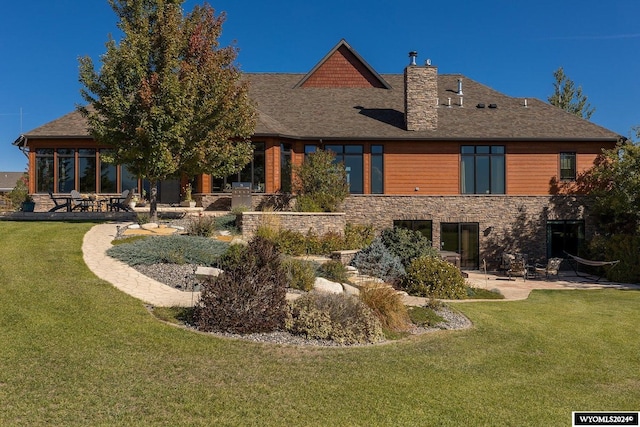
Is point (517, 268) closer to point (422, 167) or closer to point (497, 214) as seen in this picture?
point (497, 214)

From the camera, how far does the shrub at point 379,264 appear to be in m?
13.9

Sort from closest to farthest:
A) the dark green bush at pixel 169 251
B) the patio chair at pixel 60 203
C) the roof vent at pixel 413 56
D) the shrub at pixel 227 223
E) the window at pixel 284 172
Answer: the dark green bush at pixel 169 251, the shrub at pixel 227 223, the patio chair at pixel 60 203, the window at pixel 284 172, the roof vent at pixel 413 56

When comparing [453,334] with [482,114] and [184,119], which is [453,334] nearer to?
[184,119]

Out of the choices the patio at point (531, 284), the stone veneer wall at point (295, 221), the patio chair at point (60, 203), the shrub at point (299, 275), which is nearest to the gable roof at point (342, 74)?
the stone veneer wall at point (295, 221)

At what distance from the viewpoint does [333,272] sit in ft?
40.5

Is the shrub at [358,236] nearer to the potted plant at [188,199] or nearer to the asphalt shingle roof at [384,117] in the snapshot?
the asphalt shingle roof at [384,117]

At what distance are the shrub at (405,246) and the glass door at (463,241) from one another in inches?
186

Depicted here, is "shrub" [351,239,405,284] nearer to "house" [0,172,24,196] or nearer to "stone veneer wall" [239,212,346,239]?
"stone veneer wall" [239,212,346,239]

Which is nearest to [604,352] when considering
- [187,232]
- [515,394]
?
[515,394]

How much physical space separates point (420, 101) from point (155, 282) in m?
15.6

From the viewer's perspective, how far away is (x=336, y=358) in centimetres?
661

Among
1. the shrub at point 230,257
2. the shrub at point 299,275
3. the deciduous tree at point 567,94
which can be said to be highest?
the deciduous tree at point 567,94

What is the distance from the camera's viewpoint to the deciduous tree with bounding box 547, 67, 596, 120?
129 feet

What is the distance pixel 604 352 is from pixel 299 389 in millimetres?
5735
